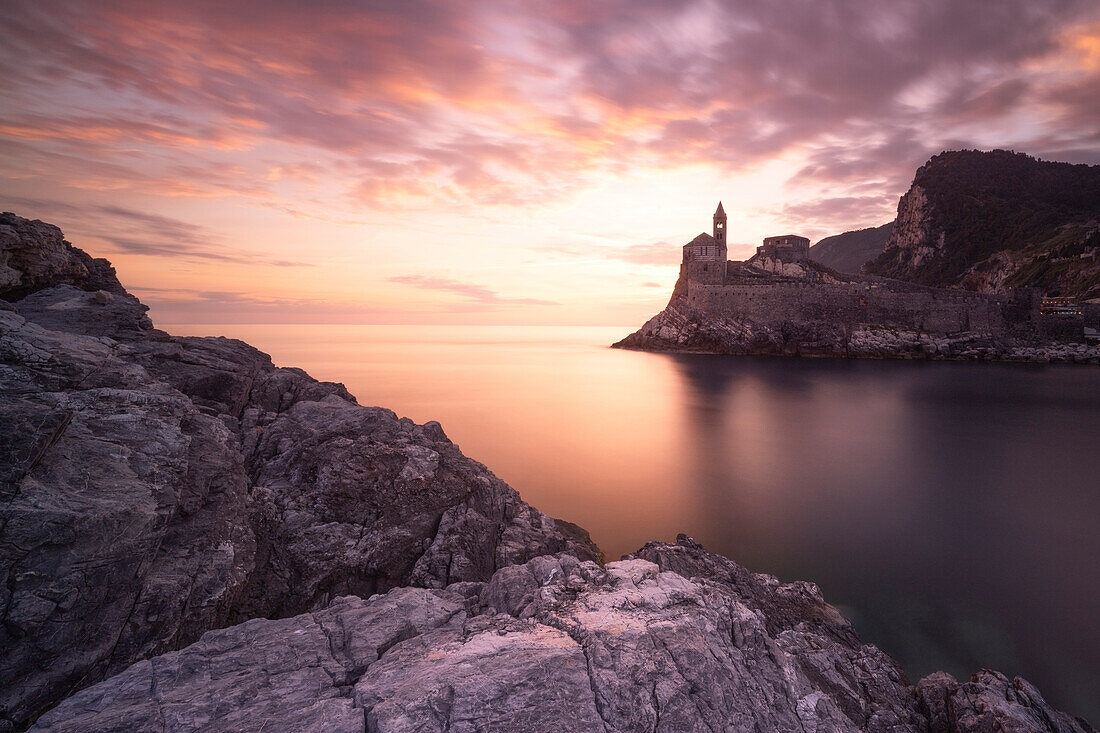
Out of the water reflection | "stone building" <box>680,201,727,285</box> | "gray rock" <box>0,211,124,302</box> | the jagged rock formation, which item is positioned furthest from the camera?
"stone building" <box>680,201,727,285</box>

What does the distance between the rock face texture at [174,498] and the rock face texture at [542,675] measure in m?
0.77

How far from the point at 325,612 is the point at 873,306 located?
6954 cm

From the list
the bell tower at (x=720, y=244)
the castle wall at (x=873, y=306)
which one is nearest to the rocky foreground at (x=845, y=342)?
the castle wall at (x=873, y=306)

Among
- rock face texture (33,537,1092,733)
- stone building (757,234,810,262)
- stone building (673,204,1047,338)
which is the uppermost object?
stone building (757,234,810,262)

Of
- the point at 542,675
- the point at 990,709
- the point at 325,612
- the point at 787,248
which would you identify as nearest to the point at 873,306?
the point at 787,248

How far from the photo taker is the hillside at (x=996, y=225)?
72.7 m

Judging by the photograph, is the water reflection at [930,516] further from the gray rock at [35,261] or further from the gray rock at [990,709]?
the gray rock at [35,261]

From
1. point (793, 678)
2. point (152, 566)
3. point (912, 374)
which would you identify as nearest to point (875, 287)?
point (912, 374)

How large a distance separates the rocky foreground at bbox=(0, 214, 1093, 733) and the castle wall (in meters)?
57.0

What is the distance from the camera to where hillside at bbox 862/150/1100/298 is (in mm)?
72688

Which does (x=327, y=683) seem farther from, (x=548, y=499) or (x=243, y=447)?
(x=548, y=499)

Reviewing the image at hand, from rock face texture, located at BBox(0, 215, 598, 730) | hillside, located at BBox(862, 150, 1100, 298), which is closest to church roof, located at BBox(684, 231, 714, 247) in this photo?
hillside, located at BBox(862, 150, 1100, 298)

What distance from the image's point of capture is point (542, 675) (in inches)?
155

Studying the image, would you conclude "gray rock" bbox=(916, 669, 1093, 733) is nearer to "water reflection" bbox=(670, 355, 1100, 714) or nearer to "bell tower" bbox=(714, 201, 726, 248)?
"water reflection" bbox=(670, 355, 1100, 714)
